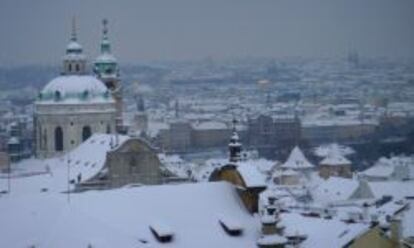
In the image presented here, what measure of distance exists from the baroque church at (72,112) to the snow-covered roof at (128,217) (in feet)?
70.6

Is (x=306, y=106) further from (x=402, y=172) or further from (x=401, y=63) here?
(x=402, y=172)

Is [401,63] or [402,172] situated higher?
[401,63]

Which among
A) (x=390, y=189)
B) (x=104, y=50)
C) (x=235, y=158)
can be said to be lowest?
(x=390, y=189)

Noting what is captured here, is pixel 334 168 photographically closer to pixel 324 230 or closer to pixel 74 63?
pixel 74 63

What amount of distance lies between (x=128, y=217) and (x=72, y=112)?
23730 millimetres

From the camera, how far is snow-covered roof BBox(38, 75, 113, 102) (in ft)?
135

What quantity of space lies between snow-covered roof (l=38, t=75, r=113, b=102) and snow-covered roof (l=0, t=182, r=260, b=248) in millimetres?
22797

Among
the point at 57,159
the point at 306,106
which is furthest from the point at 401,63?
the point at 57,159

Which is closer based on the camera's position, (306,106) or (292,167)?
(292,167)

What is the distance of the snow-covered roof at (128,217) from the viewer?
16.2m

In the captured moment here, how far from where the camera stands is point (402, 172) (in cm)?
4909

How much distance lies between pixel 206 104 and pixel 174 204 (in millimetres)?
107325

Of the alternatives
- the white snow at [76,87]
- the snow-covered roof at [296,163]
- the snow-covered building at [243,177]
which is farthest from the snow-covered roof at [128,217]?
the snow-covered roof at [296,163]

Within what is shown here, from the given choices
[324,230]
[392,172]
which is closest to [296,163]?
[392,172]
